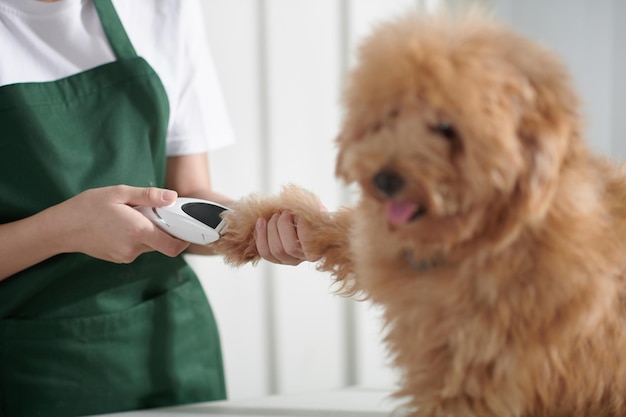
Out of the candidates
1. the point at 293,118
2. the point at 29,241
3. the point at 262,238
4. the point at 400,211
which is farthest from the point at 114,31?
the point at 400,211

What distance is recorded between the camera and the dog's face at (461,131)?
0.46 metres

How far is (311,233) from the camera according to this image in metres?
0.73

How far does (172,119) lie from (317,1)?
521 millimetres

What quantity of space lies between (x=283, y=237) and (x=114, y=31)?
0.46 m

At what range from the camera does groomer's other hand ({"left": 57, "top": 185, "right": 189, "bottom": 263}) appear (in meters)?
0.79

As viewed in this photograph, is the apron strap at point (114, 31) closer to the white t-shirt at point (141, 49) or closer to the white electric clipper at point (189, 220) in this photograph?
the white t-shirt at point (141, 49)

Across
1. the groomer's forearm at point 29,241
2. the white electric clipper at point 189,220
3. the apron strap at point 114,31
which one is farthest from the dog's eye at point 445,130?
the apron strap at point 114,31

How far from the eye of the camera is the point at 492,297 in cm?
51

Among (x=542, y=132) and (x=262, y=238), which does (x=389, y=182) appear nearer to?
(x=542, y=132)

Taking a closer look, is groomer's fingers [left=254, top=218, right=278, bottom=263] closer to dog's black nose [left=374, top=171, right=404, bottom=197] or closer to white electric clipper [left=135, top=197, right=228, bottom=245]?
white electric clipper [left=135, top=197, right=228, bottom=245]

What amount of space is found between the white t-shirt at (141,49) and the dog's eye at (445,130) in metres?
0.66

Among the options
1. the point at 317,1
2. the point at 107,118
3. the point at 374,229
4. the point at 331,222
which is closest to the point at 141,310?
the point at 107,118

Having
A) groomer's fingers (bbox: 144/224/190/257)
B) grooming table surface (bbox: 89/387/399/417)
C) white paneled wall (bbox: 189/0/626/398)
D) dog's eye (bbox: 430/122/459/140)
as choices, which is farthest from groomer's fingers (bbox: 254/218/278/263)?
white paneled wall (bbox: 189/0/626/398)

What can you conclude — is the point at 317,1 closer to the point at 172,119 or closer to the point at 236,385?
the point at 172,119
